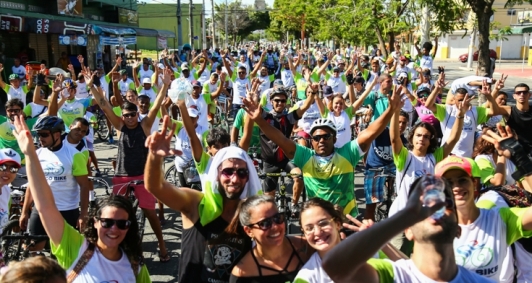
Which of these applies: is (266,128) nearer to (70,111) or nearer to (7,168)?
(7,168)

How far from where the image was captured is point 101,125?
14.2m

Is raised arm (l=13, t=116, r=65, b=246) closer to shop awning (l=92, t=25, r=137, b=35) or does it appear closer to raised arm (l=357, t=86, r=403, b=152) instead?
raised arm (l=357, t=86, r=403, b=152)

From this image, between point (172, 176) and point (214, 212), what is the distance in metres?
6.02

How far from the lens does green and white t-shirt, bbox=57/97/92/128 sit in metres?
9.46

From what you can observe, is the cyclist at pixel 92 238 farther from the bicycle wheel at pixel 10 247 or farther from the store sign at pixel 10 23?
the store sign at pixel 10 23

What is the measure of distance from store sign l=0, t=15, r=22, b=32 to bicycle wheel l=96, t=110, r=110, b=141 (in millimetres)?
8811

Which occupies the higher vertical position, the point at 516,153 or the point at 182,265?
the point at 516,153

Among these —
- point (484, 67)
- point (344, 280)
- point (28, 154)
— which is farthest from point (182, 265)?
point (484, 67)

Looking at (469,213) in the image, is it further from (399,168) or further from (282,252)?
(399,168)

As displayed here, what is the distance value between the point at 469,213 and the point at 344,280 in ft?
4.82

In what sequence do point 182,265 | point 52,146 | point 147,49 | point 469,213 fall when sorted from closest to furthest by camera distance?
point 469,213, point 182,265, point 52,146, point 147,49

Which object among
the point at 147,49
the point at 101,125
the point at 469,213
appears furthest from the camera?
the point at 147,49

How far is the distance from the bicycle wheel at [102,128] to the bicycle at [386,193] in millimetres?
9117

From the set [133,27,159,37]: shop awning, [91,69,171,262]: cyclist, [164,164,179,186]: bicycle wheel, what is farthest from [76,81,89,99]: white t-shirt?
[133,27,159,37]: shop awning
